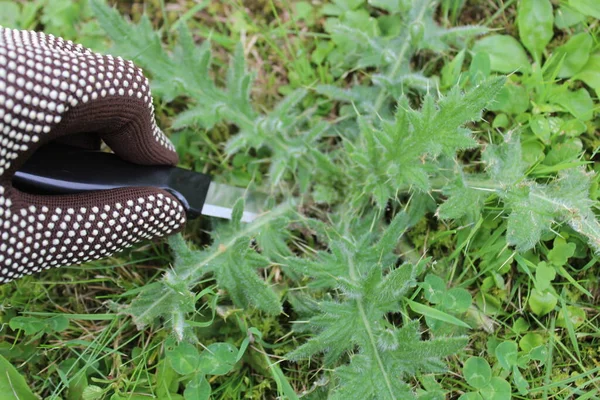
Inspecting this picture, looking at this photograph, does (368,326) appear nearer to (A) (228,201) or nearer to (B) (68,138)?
(A) (228,201)

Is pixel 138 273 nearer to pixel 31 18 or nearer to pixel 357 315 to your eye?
pixel 357 315

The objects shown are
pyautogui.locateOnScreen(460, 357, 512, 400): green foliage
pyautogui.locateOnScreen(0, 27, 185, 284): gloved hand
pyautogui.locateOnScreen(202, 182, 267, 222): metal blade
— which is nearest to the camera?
pyautogui.locateOnScreen(0, 27, 185, 284): gloved hand

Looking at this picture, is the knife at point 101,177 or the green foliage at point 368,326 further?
the green foliage at point 368,326

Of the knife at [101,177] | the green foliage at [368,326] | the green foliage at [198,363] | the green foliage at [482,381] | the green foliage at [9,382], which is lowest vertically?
the green foliage at [9,382]

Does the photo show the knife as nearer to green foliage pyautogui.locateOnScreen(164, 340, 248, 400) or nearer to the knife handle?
the knife handle

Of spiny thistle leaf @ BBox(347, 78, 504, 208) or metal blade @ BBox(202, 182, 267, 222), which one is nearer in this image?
spiny thistle leaf @ BBox(347, 78, 504, 208)

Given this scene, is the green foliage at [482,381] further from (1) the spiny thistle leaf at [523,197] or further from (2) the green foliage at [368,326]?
(1) the spiny thistle leaf at [523,197]

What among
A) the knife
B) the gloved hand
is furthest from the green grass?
the gloved hand

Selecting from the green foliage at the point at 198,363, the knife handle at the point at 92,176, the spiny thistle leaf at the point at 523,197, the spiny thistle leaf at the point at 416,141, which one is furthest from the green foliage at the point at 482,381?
the knife handle at the point at 92,176
